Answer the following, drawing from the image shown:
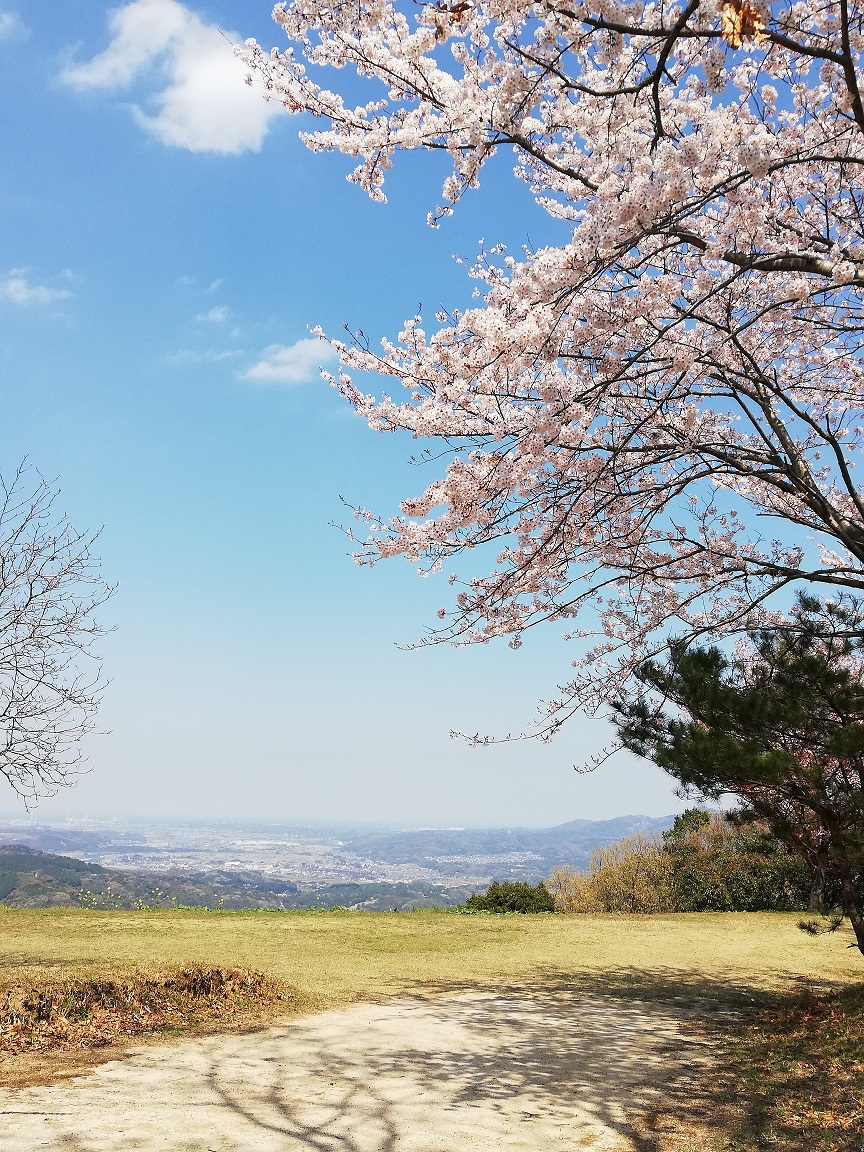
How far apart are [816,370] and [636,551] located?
2.49 m

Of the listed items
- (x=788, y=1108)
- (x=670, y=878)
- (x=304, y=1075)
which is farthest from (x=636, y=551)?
(x=670, y=878)

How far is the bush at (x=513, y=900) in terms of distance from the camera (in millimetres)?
15281

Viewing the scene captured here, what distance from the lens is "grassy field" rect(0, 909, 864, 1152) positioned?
16.0 feet

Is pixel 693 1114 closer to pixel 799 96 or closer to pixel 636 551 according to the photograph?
pixel 636 551

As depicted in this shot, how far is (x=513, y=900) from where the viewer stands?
1532 centimetres

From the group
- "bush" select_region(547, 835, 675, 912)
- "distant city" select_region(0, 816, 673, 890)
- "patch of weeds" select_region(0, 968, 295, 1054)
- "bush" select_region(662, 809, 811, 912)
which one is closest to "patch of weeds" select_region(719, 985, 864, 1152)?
"patch of weeds" select_region(0, 968, 295, 1054)

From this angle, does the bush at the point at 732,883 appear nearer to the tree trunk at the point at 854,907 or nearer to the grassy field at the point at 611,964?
the grassy field at the point at 611,964

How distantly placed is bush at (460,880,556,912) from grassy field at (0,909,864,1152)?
42.4 inches

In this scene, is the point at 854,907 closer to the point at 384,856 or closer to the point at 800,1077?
the point at 800,1077

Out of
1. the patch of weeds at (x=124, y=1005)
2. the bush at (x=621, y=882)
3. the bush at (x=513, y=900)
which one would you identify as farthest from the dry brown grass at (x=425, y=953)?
the bush at (x=621, y=882)

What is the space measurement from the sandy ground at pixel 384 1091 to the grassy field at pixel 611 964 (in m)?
0.47

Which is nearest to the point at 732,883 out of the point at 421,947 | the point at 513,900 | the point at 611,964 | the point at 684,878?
the point at 684,878

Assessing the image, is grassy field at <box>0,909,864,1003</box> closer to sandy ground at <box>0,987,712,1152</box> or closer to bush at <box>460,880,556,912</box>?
bush at <box>460,880,556,912</box>

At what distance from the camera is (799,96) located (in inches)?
205
